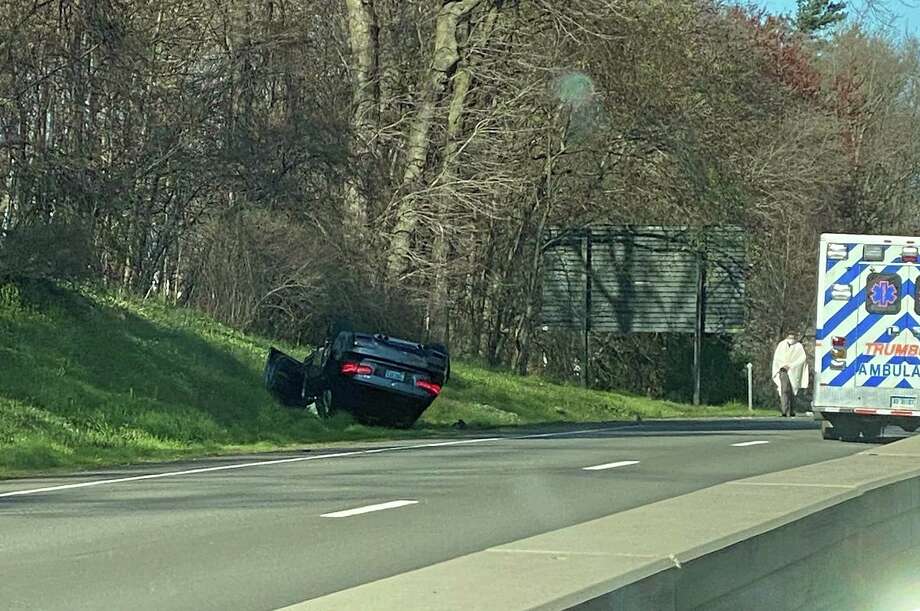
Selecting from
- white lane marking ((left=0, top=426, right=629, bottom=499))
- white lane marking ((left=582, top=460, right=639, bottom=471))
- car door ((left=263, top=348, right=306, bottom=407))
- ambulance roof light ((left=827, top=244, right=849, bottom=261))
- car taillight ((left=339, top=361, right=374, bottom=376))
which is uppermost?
ambulance roof light ((left=827, top=244, right=849, bottom=261))

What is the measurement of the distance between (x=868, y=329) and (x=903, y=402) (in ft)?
3.60

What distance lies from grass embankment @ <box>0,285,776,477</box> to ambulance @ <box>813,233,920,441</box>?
6147 mm

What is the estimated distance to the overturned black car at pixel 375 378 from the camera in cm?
2455

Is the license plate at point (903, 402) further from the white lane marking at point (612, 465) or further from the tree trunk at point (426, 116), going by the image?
the tree trunk at point (426, 116)

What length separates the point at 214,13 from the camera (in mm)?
33375

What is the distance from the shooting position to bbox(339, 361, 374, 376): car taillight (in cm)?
2453

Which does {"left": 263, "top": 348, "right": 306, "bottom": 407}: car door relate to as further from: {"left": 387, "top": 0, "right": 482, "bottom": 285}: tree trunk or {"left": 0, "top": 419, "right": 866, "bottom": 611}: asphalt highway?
{"left": 387, "top": 0, "right": 482, "bottom": 285}: tree trunk

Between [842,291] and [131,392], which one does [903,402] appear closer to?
[842,291]

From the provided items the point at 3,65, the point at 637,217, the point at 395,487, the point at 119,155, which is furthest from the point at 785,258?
the point at 395,487

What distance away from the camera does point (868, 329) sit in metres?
24.0

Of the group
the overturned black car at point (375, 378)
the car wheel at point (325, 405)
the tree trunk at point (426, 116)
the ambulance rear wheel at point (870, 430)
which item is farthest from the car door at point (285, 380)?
the tree trunk at point (426, 116)

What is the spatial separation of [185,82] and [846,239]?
43.1ft

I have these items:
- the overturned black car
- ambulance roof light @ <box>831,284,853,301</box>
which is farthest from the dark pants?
the overturned black car

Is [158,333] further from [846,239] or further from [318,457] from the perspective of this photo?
[846,239]
